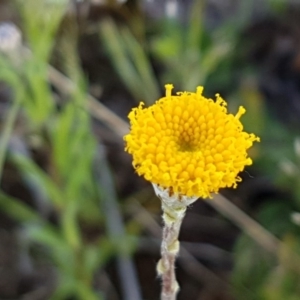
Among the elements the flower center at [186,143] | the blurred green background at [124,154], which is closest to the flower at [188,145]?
the flower center at [186,143]

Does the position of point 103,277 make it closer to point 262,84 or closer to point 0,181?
point 0,181

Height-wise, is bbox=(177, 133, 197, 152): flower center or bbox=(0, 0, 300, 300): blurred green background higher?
bbox=(0, 0, 300, 300): blurred green background

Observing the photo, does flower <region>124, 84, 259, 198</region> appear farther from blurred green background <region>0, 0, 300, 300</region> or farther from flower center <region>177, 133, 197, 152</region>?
blurred green background <region>0, 0, 300, 300</region>

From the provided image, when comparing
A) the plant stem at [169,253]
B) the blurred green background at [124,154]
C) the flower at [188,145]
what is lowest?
the plant stem at [169,253]

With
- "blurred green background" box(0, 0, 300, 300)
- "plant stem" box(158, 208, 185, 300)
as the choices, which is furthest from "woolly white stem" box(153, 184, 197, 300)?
"blurred green background" box(0, 0, 300, 300)

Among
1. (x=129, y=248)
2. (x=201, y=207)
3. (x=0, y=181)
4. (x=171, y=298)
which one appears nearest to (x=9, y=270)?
(x=0, y=181)

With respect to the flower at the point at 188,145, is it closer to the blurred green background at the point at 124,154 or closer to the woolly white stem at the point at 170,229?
the woolly white stem at the point at 170,229

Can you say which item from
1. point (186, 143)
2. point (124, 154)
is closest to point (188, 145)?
point (186, 143)
